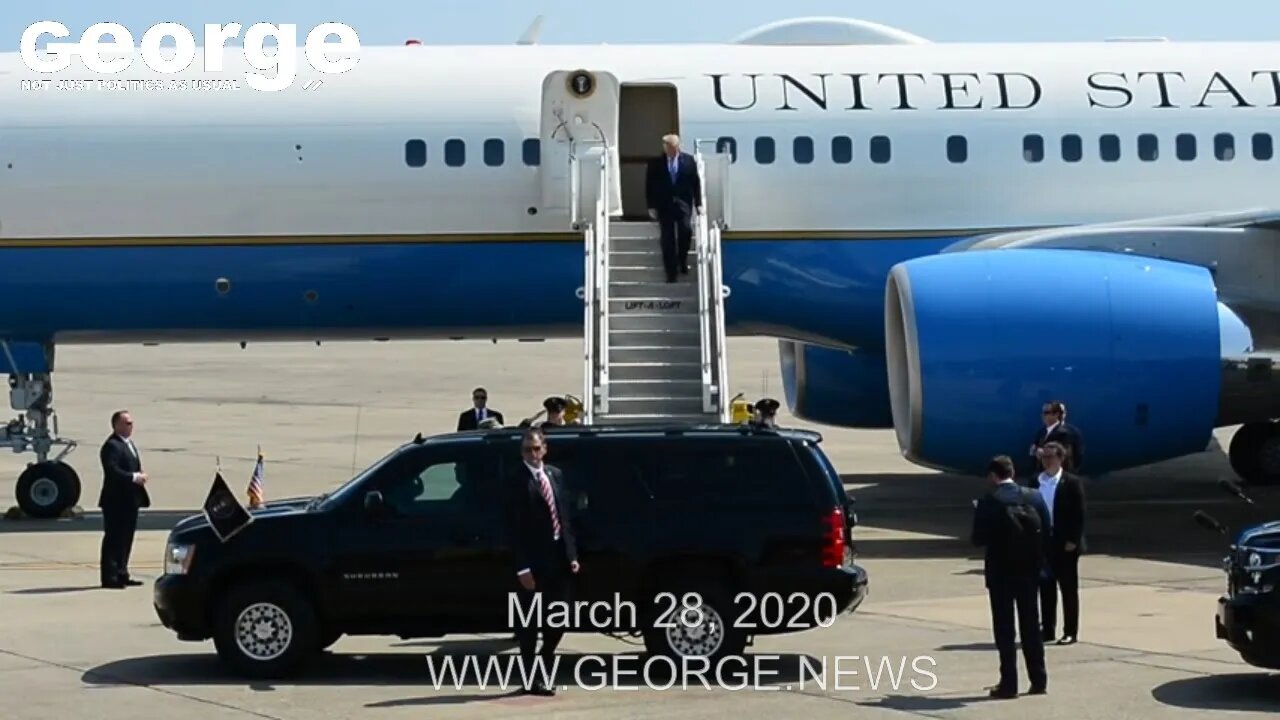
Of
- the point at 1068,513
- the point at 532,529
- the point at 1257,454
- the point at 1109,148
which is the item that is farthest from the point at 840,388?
the point at 532,529

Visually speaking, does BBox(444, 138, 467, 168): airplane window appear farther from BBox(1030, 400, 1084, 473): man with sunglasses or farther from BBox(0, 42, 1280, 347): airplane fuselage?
BBox(1030, 400, 1084, 473): man with sunglasses

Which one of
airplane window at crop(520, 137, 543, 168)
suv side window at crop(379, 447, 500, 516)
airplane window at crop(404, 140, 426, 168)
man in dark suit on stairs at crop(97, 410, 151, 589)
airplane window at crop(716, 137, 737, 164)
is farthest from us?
airplane window at crop(716, 137, 737, 164)

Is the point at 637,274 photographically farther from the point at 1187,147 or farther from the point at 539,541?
the point at 539,541

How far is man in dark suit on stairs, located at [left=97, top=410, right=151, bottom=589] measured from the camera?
19.0 meters

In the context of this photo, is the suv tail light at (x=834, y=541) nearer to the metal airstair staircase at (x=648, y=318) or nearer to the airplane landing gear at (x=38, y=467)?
the metal airstair staircase at (x=648, y=318)

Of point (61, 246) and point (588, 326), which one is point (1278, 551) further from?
point (61, 246)

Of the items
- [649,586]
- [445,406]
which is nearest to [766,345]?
[445,406]

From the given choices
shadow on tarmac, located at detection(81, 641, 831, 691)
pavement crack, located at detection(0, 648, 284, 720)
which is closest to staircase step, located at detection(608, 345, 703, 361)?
shadow on tarmac, located at detection(81, 641, 831, 691)

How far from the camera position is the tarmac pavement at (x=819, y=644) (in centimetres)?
1348

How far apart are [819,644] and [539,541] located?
107 inches

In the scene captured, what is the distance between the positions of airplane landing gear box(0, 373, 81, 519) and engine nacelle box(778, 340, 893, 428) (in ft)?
27.9

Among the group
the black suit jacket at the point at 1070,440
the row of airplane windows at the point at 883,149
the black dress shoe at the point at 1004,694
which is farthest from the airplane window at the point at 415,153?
the black dress shoe at the point at 1004,694

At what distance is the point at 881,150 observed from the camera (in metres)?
23.7

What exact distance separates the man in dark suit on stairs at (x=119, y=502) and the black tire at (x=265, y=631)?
15.2ft
